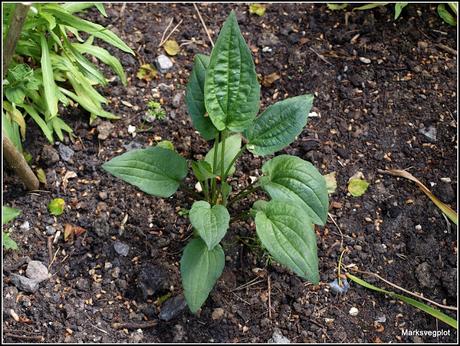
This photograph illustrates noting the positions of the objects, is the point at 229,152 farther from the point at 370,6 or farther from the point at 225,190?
the point at 370,6

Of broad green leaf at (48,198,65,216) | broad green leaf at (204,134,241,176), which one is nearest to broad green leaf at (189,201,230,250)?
broad green leaf at (204,134,241,176)

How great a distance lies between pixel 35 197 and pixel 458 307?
1.80m

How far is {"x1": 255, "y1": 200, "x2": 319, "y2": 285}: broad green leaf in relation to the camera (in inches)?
79.7

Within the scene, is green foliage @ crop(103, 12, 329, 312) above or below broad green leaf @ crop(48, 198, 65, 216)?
above

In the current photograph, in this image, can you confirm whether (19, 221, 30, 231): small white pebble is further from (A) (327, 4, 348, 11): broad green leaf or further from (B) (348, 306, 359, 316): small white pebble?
(A) (327, 4, 348, 11): broad green leaf

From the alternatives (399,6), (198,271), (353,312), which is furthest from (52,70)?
(399,6)

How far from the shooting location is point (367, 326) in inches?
95.0

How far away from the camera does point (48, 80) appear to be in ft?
8.12

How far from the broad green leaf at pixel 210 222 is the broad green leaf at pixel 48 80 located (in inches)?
29.5

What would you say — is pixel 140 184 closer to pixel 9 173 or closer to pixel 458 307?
Answer: pixel 9 173

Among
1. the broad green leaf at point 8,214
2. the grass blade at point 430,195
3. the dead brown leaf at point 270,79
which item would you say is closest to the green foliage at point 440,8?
the dead brown leaf at point 270,79

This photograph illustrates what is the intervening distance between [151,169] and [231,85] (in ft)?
1.40

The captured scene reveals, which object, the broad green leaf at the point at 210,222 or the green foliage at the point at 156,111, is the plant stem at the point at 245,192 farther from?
the green foliage at the point at 156,111

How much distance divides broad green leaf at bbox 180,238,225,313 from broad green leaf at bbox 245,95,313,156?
0.42 m
